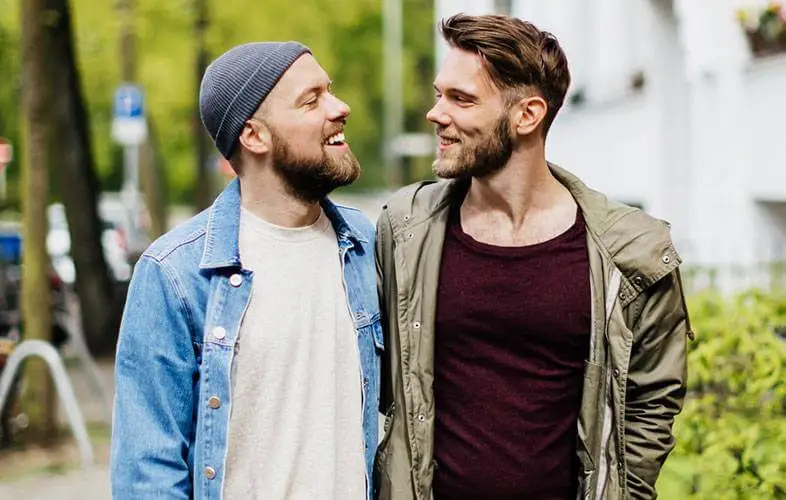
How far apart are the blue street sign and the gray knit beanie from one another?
16.9m

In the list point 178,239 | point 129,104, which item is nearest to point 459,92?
point 178,239

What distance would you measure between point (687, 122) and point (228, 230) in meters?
11.0

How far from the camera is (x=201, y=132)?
1027 inches

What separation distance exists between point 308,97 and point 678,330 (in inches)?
45.1

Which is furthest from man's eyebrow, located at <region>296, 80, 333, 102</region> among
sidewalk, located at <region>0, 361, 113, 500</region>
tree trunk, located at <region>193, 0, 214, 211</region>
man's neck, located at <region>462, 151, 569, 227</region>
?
tree trunk, located at <region>193, 0, 214, 211</region>

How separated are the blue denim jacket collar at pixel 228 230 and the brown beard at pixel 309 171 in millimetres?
138

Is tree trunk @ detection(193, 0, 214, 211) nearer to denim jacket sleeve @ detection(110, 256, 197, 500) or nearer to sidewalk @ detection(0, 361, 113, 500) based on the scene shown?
sidewalk @ detection(0, 361, 113, 500)

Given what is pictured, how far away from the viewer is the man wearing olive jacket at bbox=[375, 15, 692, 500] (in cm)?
364

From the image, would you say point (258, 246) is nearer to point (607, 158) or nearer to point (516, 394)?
point (516, 394)

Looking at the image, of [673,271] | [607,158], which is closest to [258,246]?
[673,271]

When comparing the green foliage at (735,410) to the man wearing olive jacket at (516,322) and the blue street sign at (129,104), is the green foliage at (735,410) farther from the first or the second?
the blue street sign at (129,104)

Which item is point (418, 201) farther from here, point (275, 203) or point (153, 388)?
point (153, 388)

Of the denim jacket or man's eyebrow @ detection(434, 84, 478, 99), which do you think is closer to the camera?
the denim jacket

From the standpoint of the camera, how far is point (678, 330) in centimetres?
377
